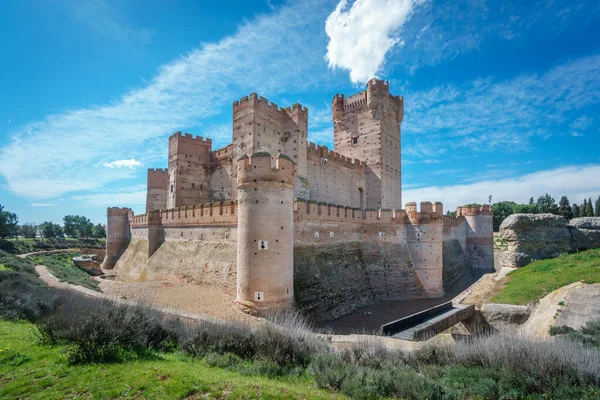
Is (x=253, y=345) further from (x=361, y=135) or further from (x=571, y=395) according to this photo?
(x=361, y=135)

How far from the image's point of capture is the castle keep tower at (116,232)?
28.6 metres

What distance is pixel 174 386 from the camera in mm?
5262

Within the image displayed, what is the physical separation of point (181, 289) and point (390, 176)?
960 inches

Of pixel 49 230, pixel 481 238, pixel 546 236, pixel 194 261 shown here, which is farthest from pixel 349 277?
pixel 49 230

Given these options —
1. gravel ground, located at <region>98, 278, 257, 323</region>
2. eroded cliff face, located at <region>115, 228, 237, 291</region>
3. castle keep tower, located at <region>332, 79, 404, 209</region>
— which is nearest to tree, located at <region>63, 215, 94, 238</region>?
eroded cliff face, located at <region>115, 228, 237, 291</region>

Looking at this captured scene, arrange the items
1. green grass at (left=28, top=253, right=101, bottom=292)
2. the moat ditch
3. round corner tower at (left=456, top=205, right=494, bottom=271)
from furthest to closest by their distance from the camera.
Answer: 1. round corner tower at (left=456, top=205, right=494, bottom=271)
2. green grass at (left=28, top=253, right=101, bottom=292)
3. the moat ditch

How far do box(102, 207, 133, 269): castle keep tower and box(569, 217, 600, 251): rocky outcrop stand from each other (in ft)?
128

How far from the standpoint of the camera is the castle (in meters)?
13.1

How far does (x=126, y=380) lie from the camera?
5.47m

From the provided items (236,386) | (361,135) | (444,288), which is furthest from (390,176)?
(236,386)

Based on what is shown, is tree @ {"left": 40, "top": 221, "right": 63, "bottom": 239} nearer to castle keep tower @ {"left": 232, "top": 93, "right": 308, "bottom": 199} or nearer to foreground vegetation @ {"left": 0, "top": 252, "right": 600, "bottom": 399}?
castle keep tower @ {"left": 232, "top": 93, "right": 308, "bottom": 199}

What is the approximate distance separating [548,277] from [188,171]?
27278 millimetres

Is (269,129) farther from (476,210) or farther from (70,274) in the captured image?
(476,210)

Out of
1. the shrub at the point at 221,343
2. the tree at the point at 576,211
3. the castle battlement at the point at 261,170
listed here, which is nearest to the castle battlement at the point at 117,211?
the castle battlement at the point at 261,170
